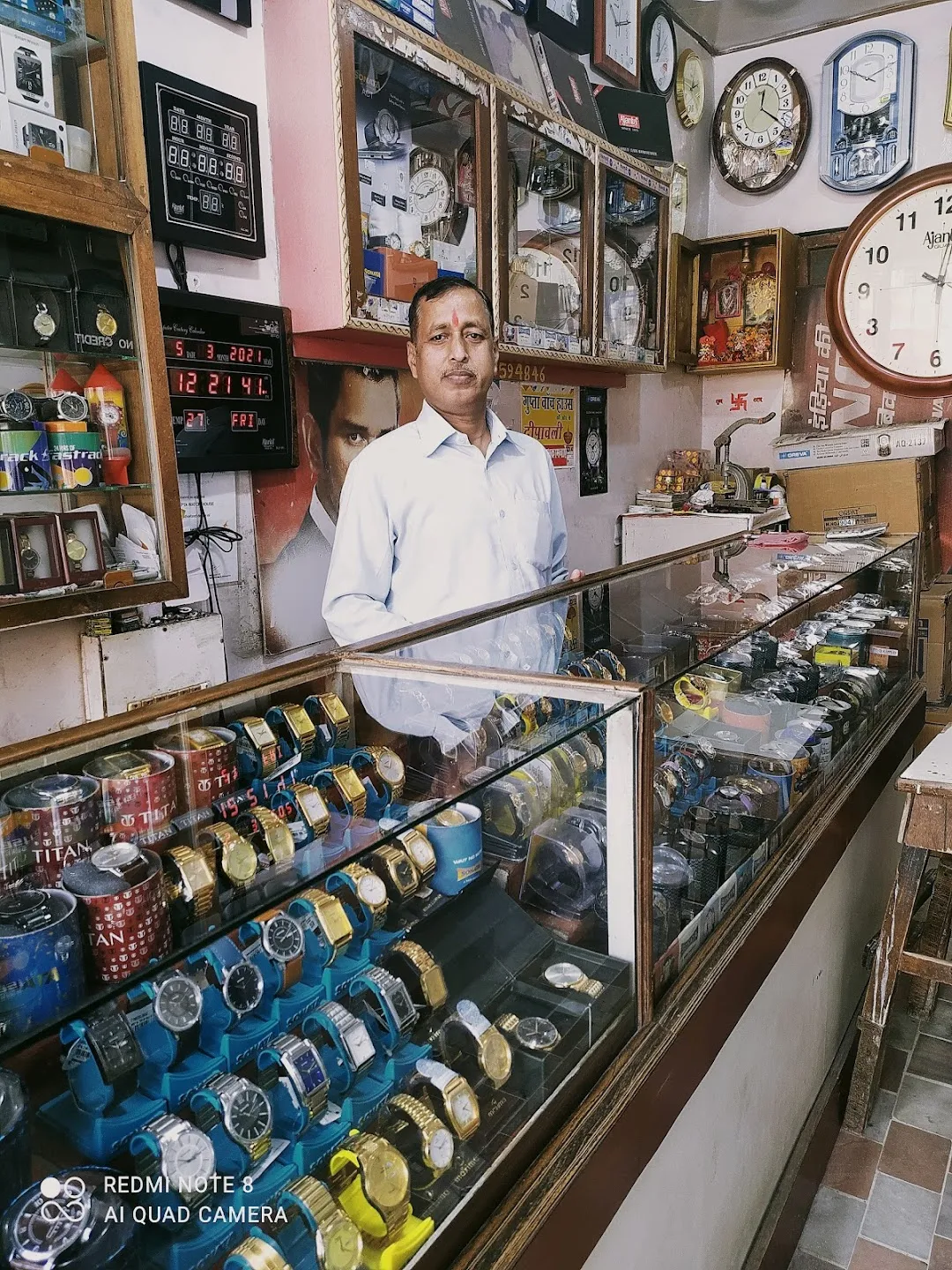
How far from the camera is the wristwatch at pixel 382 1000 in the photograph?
38.7 inches

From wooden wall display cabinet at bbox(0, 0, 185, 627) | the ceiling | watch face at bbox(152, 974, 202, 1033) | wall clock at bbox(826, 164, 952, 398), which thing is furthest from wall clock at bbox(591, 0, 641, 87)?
watch face at bbox(152, 974, 202, 1033)

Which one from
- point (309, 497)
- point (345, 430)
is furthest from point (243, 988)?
point (345, 430)

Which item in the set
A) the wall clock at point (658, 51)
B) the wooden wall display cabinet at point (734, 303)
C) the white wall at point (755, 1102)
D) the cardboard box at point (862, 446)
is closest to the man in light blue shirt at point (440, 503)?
the white wall at point (755, 1102)

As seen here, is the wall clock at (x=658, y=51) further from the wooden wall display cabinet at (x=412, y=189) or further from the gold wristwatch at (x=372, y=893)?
the gold wristwatch at (x=372, y=893)

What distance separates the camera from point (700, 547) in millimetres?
2572

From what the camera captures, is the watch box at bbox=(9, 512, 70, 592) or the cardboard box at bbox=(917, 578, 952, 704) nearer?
the watch box at bbox=(9, 512, 70, 592)

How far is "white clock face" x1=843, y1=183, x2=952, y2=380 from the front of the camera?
429 cm

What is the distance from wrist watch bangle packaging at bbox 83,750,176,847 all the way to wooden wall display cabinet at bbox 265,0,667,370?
1.69 metres

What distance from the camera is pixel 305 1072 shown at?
2.90 ft

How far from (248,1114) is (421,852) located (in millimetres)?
319

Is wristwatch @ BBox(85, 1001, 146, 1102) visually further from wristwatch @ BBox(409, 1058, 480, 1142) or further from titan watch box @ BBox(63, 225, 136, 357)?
titan watch box @ BBox(63, 225, 136, 357)

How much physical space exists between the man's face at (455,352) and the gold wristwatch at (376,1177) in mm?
1744

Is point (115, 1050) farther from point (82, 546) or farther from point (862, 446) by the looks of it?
point (862, 446)

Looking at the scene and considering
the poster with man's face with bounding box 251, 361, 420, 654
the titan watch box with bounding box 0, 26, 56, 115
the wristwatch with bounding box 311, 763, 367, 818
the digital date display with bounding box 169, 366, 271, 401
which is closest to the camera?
the wristwatch with bounding box 311, 763, 367, 818
